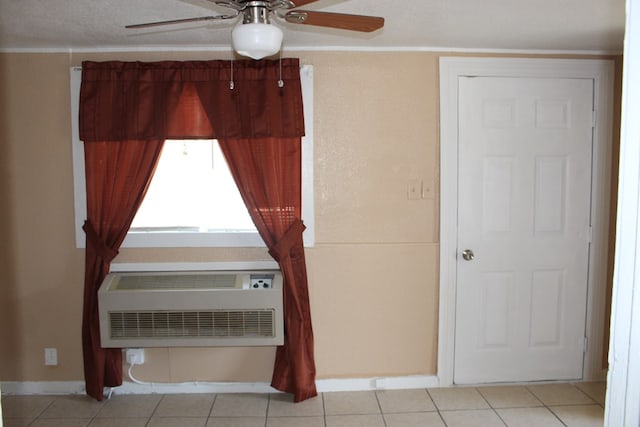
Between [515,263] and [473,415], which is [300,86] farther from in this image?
[473,415]

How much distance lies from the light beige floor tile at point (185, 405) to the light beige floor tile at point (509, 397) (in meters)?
1.81

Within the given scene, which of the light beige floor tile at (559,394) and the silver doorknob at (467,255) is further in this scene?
the silver doorknob at (467,255)

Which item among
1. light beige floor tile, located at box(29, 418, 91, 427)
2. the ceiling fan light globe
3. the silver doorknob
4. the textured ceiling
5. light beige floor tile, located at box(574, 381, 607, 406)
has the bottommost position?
light beige floor tile, located at box(29, 418, 91, 427)

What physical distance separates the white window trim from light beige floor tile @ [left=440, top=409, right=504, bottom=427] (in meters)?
1.35

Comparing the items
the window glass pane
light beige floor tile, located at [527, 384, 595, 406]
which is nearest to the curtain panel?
the window glass pane

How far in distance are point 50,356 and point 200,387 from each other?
39.8 inches

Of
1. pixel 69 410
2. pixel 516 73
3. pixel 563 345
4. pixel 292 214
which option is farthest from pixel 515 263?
pixel 69 410

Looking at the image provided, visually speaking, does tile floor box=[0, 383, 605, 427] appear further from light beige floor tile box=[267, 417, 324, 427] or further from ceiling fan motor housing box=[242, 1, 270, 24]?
ceiling fan motor housing box=[242, 1, 270, 24]

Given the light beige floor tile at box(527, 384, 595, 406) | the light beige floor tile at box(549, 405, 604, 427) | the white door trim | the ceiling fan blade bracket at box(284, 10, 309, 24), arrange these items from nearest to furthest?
the white door trim < the ceiling fan blade bracket at box(284, 10, 309, 24) < the light beige floor tile at box(549, 405, 604, 427) < the light beige floor tile at box(527, 384, 595, 406)

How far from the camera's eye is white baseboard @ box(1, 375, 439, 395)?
309 cm

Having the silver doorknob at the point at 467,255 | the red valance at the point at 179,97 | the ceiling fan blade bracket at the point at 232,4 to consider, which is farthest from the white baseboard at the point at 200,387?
the ceiling fan blade bracket at the point at 232,4

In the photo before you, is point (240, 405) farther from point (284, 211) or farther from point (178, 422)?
point (284, 211)

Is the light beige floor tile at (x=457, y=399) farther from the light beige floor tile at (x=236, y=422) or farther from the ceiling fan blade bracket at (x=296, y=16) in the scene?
the ceiling fan blade bracket at (x=296, y=16)

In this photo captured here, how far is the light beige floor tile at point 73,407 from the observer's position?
285 cm
